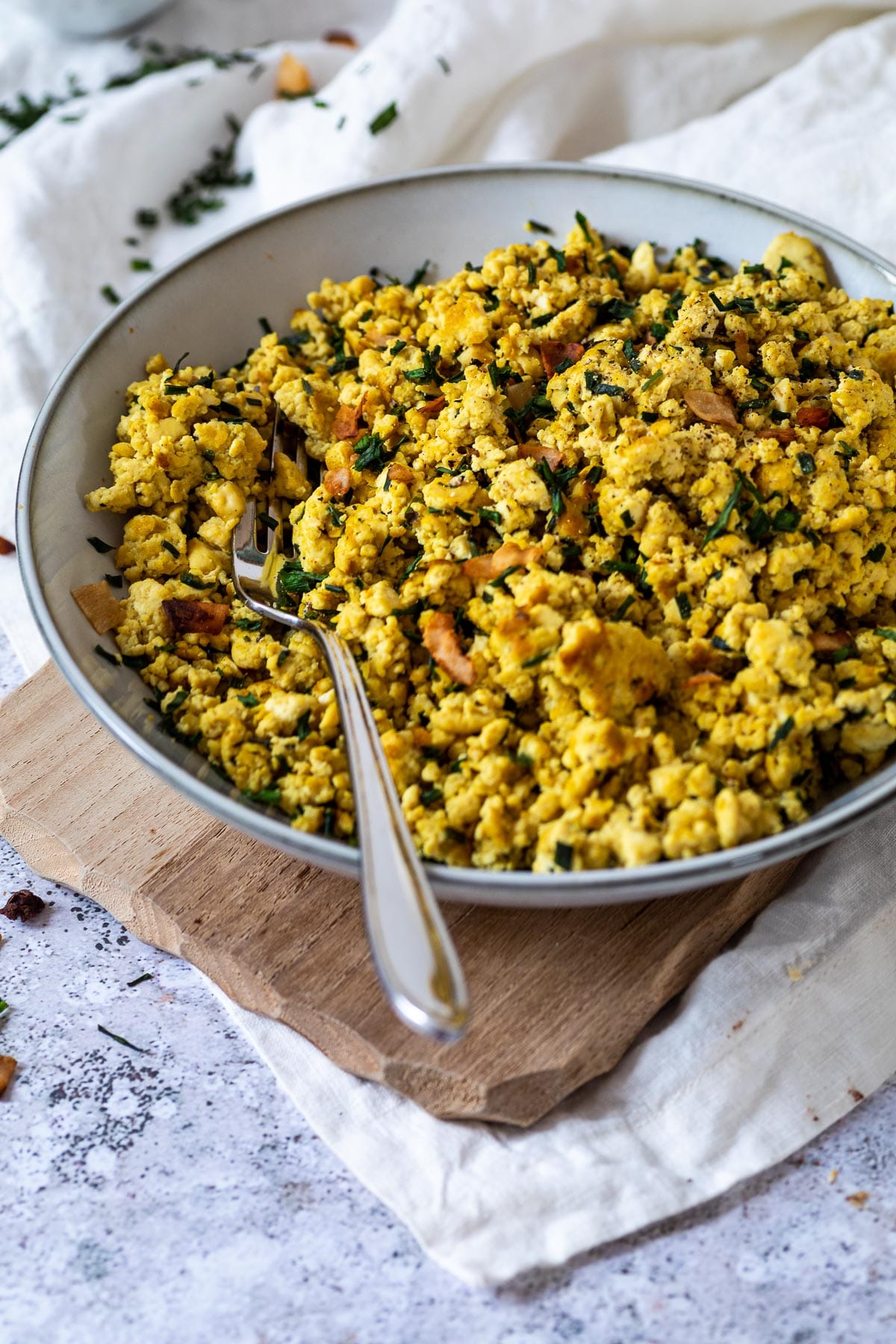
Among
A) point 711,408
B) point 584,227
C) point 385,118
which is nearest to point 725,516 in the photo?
point 711,408

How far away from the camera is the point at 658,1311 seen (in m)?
1.79

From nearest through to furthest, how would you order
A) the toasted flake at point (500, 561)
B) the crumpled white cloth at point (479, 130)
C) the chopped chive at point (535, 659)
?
the chopped chive at point (535, 659) < the toasted flake at point (500, 561) < the crumpled white cloth at point (479, 130)

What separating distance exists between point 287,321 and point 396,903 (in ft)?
5.09

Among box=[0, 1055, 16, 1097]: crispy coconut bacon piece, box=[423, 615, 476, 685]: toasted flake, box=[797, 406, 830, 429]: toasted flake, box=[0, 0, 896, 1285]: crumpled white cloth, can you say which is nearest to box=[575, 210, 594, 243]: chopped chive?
box=[0, 0, 896, 1285]: crumpled white cloth

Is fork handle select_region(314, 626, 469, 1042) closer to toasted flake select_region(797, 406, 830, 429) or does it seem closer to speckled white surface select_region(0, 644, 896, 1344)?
speckled white surface select_region(0, 644, 896, 1344)

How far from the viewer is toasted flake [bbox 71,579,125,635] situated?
81.8 inches

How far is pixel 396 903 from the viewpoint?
62.9 inches

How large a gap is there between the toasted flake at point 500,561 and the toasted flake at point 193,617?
449 mm

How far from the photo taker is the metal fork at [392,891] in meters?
1.49

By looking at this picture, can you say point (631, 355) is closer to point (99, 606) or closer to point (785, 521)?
point (785, 521)

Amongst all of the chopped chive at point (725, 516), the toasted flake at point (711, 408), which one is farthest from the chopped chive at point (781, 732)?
the toasted flake at point (711, 408)

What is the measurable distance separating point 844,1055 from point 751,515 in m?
0.88

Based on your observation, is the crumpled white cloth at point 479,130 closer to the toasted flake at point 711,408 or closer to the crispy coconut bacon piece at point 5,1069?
the crispy coconut bacon piece at point 5,1069

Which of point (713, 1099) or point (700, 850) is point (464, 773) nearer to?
point (700, 850)
